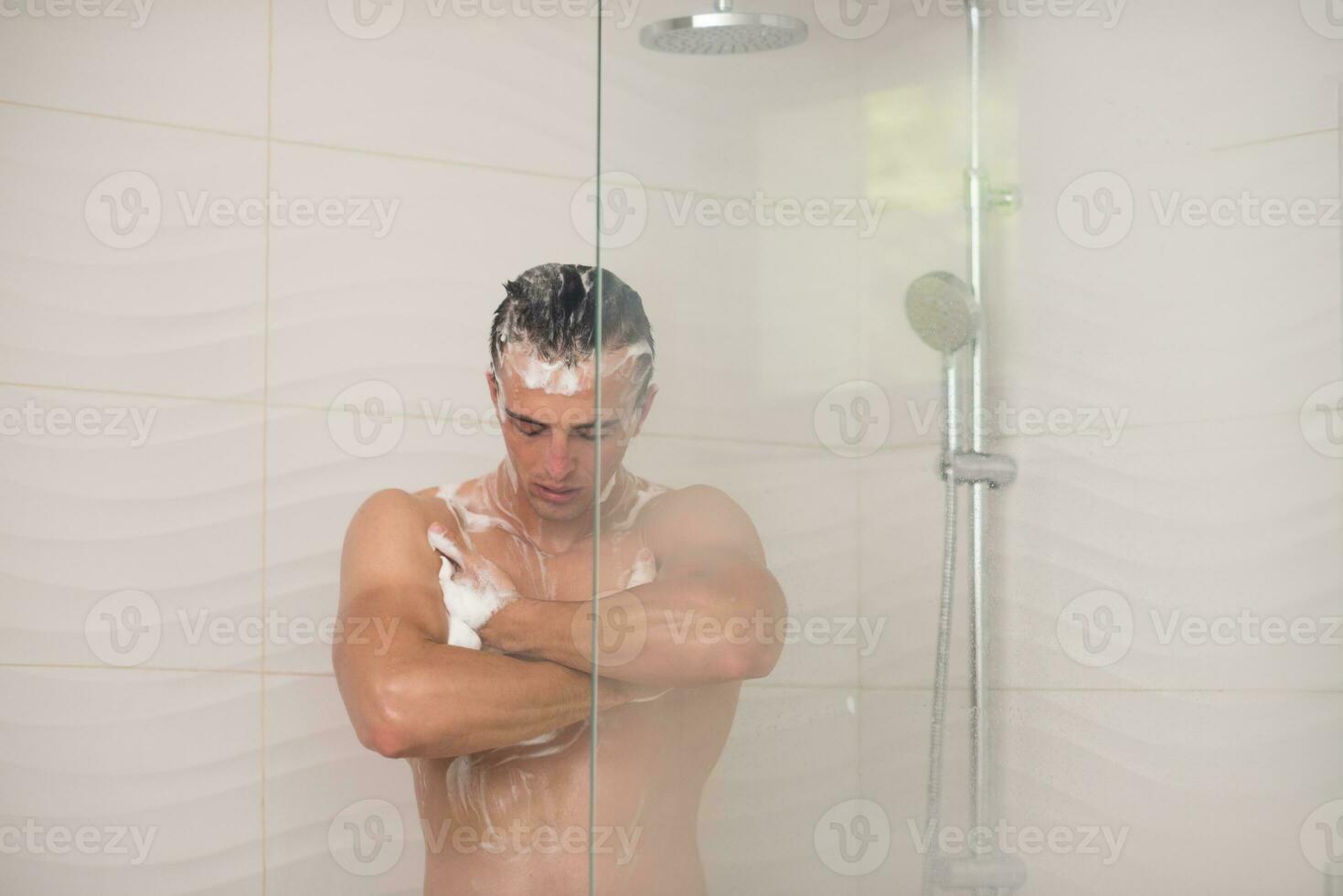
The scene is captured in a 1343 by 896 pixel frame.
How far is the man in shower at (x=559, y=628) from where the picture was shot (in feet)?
3.18

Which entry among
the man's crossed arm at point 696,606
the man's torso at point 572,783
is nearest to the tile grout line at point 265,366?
the man's torso at point 572,783

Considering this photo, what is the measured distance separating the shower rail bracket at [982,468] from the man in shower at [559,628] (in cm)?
15

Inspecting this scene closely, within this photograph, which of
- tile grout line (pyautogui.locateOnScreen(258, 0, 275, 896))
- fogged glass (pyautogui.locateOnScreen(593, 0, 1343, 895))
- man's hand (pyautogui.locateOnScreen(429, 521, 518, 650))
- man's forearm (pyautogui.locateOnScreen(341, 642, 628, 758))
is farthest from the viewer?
tile grout line (pyautogui.locateOnScreen(258, 0, 275, 896))

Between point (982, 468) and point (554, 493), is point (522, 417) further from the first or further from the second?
point (982, 468)

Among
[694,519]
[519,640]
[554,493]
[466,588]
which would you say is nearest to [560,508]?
[554,493]

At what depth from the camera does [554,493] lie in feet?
4.71

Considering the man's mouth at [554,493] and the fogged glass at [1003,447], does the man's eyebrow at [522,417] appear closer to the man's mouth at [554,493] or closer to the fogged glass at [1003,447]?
the man's mouth at [554,493]

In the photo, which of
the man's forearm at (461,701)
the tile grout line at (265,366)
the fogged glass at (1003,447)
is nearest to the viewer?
the fogged glass at (1003,447)

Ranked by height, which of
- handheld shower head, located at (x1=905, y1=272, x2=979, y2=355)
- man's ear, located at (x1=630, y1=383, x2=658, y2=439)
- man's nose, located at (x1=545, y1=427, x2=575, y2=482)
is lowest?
man's nose, located at (x1=545, y1=427, x2=575, y2=482)

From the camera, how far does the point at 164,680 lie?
1722mm

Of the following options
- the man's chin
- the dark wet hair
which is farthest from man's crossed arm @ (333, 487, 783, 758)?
the dark wet hair

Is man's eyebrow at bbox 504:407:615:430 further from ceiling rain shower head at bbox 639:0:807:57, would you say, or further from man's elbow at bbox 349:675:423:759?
ceiling rain shower head at bbox 639:0:807:57

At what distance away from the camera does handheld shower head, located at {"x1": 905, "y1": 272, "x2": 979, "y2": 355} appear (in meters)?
0.95

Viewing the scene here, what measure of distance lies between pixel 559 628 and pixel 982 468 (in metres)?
0.42
